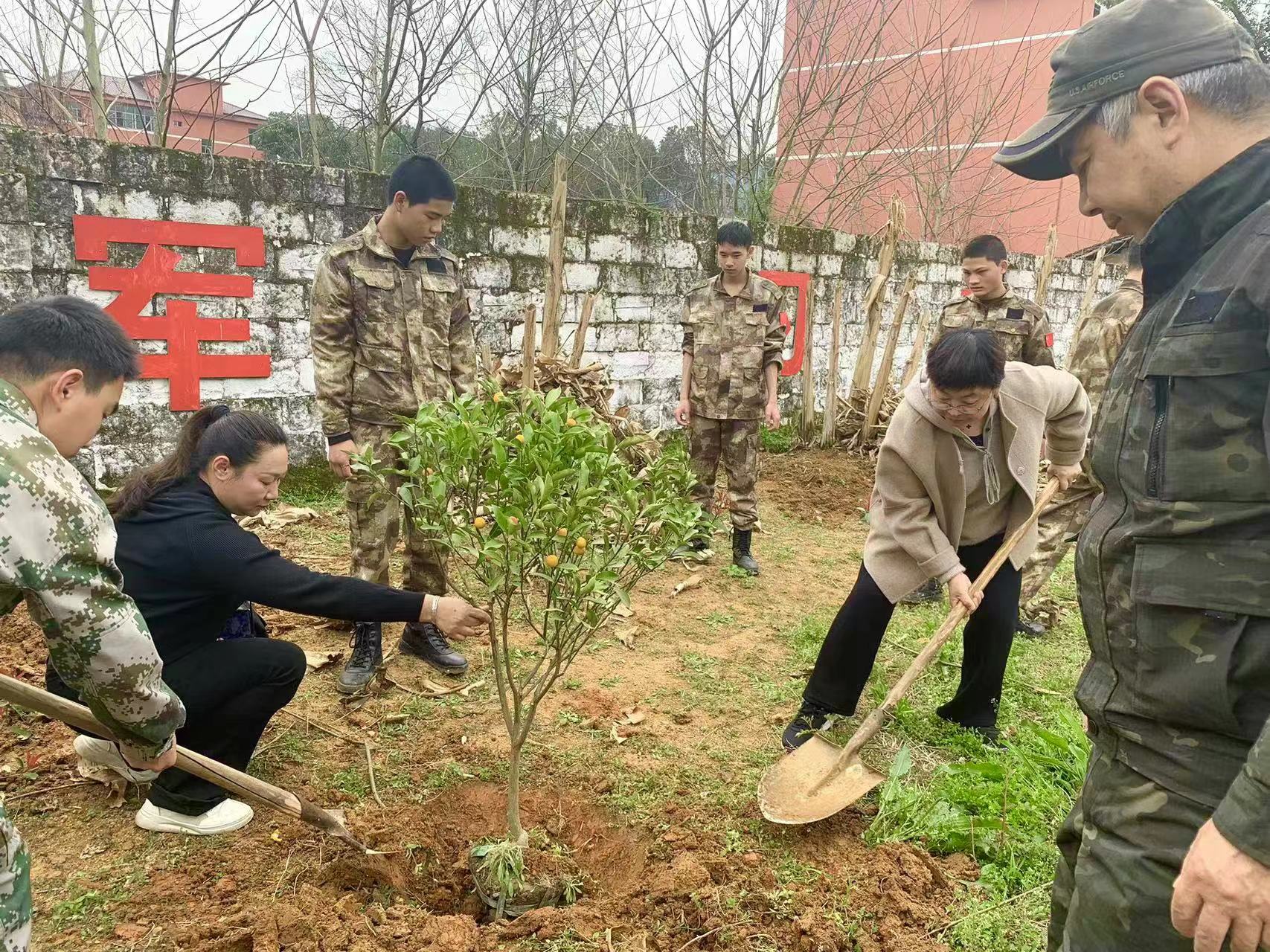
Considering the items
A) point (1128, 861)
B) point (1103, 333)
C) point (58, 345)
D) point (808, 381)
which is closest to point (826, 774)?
point (1128, 861)

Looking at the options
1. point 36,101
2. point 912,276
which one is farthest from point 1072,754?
point 36,101

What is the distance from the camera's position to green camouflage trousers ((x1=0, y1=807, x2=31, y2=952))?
1418 mm

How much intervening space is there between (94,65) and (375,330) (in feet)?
18.0

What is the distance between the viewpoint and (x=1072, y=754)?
3086 mm

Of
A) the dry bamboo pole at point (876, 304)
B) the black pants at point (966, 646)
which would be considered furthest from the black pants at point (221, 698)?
the dry bamboo pole at point (876, 304)

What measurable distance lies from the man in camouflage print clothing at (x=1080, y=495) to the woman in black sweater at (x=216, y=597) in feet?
12.1

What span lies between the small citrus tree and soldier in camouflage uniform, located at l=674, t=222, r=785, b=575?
3.23 m

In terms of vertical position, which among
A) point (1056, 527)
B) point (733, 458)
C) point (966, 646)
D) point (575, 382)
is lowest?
point (966, 646)

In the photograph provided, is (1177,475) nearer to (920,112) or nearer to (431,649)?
(431,649)

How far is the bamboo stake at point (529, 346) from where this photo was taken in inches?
240

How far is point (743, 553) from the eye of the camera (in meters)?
5.59

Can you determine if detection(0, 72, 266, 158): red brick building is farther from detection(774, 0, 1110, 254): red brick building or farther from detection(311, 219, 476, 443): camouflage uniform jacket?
detection(774, 0, 1110, 254): red brick building

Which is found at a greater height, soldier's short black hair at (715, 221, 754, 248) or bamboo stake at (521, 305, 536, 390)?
soldier's short black hair at (715, 221, 754, 248)

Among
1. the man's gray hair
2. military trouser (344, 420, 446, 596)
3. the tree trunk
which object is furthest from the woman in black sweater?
the tree trunk
